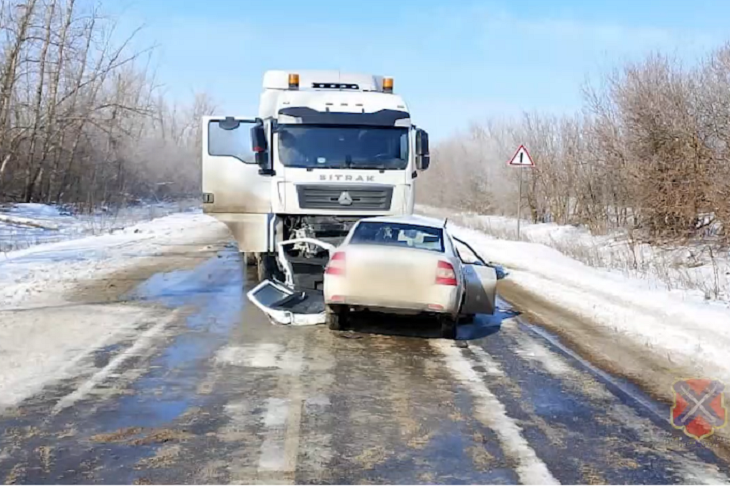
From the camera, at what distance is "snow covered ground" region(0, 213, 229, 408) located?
24.9ft

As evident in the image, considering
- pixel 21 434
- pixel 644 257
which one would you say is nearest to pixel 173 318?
pixel 21 434

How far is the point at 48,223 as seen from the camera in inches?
1294

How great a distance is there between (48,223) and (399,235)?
86.8ft

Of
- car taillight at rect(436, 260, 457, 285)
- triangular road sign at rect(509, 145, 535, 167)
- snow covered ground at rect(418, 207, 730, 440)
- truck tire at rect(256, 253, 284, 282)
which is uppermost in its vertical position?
triangular road sign at rect(509, 145, 535, 167)

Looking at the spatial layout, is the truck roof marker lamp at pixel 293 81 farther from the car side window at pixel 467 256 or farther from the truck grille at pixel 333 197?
the car side window at pixel 467 256

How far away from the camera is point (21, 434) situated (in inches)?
213

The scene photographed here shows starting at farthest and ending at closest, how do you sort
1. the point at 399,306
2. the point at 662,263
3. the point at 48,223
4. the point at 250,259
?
the point at 48,223 < the point at 662,263 < the point at 250,259 < the point at 399,306

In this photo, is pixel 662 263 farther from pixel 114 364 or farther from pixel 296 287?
pixel 114 364

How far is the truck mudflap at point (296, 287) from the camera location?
11086 mm

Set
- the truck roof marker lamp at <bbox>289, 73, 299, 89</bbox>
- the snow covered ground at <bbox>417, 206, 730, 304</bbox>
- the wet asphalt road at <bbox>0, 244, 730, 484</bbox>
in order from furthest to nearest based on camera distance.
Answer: the snow covered ground at <bbox>417, 206, 730, 304</bbox>
the truck roof marker lamp at <bbox>289, 73, 299, 89</bbox>
the wet asphalt road at <bbox>0, 244, 730, 484</bbox>

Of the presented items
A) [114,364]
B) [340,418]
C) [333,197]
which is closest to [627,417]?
[340,418]

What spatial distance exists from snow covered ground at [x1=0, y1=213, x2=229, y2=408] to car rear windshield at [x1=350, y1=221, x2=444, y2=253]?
2991mm

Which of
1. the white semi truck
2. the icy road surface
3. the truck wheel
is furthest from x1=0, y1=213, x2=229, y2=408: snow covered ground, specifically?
the truck wheel

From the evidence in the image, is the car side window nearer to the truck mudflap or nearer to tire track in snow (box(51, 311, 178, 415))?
the truck mudflap
